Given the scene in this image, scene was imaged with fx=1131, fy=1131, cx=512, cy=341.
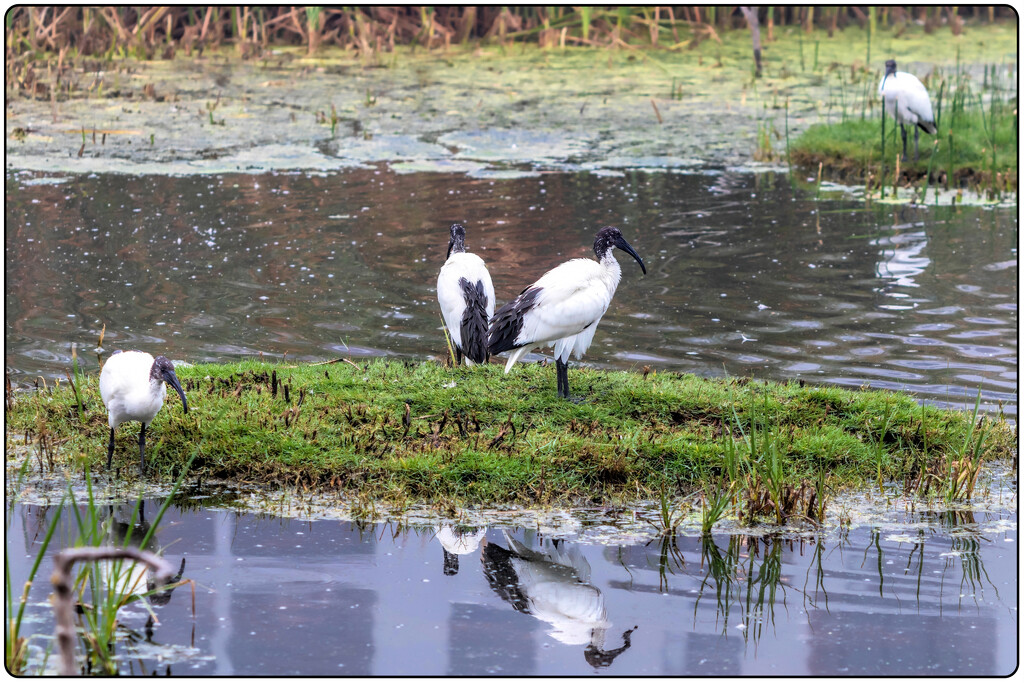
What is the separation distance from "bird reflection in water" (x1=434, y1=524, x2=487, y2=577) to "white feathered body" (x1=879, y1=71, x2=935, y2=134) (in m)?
9.32

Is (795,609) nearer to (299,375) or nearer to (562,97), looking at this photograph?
(299,375)

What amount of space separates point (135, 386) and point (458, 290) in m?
2.46

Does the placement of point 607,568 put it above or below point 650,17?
below

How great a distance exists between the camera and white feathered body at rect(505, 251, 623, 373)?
6477 mm

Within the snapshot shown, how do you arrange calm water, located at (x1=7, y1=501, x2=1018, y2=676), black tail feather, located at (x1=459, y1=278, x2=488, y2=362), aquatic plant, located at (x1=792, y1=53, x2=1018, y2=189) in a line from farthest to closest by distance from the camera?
aquatic plant, located at (x1=792, y1=53, x2=1018, y2=189), black tail feather, located at (x1=459, y1=278, x2=488, y2=362), calm water, located at (x1=7, y1=501, x2=1018, y2=676)

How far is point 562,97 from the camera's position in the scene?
16.0 metres

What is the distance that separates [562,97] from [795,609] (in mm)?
12463

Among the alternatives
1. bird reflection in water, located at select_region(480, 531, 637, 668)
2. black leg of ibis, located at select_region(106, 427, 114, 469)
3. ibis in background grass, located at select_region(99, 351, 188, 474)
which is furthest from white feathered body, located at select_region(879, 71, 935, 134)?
black leg of ibis, located at select_region(106, 427, 114, 469)

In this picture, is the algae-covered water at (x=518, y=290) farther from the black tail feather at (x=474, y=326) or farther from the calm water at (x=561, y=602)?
the black tail feather at (x=474, y=326)

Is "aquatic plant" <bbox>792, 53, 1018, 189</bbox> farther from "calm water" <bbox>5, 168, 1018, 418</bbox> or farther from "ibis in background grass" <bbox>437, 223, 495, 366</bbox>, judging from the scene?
"ibis in background grass" <bbox>437, 223, 495, 366</bbox>

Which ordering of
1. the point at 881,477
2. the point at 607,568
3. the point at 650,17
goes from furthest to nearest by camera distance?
the point at 650,17
the point at 881,477
the point at 607,568

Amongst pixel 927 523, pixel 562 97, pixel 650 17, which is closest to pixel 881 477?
pixel 927 523

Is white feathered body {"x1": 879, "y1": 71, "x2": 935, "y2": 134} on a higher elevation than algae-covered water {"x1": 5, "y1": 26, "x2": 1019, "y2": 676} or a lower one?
higher

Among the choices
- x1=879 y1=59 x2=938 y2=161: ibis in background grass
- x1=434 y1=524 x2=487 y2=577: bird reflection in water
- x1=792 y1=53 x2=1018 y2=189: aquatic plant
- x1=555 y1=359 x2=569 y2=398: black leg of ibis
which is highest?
x1=879 y1=59 x2=938 y2=161: ibis in background grass
